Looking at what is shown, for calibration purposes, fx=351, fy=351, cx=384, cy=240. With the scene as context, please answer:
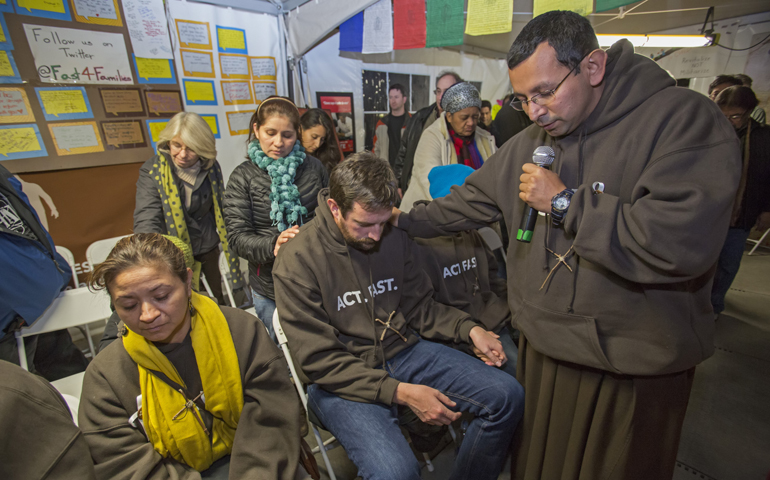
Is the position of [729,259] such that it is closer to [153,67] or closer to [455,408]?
[455,408]

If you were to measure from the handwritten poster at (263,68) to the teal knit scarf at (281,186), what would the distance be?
5.46ft

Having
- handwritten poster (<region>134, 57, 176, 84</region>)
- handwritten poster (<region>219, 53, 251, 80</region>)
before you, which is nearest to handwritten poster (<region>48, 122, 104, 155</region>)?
handwritten poster (<region>134, 57, 176, 84</region>)

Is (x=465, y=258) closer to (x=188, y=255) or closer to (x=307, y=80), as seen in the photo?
(x=188, y=255)

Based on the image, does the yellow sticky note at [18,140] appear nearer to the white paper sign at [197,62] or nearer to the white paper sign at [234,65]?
the white paper sign at [197,62]

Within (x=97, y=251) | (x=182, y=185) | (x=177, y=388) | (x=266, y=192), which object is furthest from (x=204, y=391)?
(x=97, y=251)

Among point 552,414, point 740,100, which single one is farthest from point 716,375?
point 552,414

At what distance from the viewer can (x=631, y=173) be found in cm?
102

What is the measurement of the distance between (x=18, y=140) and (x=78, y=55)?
2.41ft

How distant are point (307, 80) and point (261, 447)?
11.0 ft

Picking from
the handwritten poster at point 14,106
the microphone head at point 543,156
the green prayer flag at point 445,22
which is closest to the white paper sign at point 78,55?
the handwritten poster at point 14,106

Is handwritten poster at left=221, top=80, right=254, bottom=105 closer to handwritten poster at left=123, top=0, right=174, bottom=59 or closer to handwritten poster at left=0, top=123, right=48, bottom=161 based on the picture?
handwritten poster at left=123, top=0, right=174, bottom=59

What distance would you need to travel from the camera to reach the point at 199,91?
3.10 meters

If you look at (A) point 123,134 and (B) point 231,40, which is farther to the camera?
(B) point 231,40

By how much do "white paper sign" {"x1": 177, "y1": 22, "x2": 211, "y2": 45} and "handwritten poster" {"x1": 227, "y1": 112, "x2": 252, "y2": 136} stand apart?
61 cm
